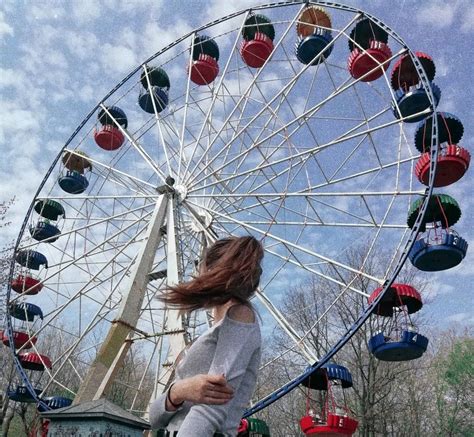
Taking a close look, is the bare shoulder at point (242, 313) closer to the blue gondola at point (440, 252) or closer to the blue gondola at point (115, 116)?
the blue gondola at point (440, 252)

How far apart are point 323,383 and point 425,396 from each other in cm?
1727

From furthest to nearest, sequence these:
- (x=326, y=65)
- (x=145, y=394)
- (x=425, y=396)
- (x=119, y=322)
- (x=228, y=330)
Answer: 1. (x=145, y=394)
2. (x=425, y=396)
3. (x=326, y=65)
4. (x=119, y=322)
5. (x=228, y=330)

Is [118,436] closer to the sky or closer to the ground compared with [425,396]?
closer to the ground

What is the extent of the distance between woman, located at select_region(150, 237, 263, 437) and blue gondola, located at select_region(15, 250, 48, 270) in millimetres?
17245

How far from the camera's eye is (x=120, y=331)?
10.7 metres

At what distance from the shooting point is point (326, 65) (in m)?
14.3

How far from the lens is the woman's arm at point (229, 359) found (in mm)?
1322

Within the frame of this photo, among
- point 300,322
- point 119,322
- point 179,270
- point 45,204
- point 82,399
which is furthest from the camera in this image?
point 300,322

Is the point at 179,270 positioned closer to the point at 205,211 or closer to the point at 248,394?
the point at 205,211

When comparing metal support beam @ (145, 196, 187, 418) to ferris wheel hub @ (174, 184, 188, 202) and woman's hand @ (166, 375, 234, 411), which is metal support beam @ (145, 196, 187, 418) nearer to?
ferris wheel hub @ (174, 184, 188, 202)

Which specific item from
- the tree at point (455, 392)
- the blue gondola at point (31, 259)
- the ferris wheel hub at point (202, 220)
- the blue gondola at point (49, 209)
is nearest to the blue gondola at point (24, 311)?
the blue gondola at point (31, 259)

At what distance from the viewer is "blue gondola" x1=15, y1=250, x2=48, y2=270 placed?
1730 cm

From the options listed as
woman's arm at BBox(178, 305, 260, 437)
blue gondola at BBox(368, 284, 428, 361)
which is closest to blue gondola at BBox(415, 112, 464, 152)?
blue gondola at BBox(368, 284, 428, 361)

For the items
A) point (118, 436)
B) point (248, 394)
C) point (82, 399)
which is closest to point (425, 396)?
point (82, 399)
